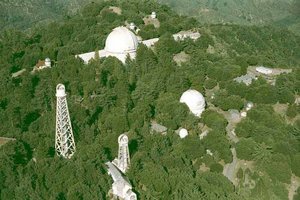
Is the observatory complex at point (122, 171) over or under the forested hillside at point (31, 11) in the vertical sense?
over

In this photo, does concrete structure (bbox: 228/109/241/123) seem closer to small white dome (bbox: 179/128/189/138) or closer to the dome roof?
small white dome (bbox: 179/128/189/138)

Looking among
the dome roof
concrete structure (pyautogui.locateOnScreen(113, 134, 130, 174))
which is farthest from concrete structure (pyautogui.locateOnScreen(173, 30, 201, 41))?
concrete structure (pyautogui.locateOnScreen(113, 134, 130, 174))

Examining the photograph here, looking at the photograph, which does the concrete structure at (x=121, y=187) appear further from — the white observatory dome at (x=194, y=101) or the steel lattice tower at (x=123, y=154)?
the white observatory dome at (x=194, y=101)

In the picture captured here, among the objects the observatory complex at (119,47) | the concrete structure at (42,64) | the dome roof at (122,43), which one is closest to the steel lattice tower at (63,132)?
the concrete structure at (42,64)

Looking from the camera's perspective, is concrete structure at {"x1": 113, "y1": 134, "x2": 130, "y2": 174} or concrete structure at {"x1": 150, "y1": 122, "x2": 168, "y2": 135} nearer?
concrete structure at {"x1": 113, "y1": 134, "x2": 130, "y2": 174}

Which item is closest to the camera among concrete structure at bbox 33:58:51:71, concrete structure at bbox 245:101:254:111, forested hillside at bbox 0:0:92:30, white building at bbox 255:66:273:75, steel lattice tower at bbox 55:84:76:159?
steel lattice tower at bbox 55:84:76:159

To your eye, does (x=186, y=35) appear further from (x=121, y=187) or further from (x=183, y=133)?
(x=121, y=187)

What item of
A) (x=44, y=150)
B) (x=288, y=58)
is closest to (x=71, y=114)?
(x=44, y=150)

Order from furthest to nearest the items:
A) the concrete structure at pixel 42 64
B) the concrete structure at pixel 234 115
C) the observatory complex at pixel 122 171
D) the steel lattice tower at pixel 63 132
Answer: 1. the concrete structure at pixel 42 64
2. the concrete structure at pixel 234 115
3. the steel lattice tower at pixel 63 132
4. the observatory complex at pixel 122 171
